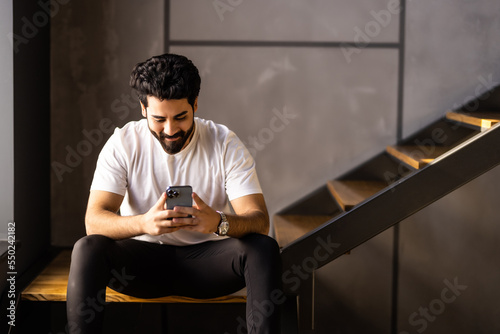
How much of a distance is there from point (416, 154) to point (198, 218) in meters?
1.41

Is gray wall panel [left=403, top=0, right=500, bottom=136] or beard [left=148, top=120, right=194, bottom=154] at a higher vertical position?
gray wall panel [left=403, top=0, right=500, bottom=136]

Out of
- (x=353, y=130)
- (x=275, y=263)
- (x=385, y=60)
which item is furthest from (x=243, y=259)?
(x=385, y=60)

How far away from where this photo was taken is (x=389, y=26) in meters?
3.38

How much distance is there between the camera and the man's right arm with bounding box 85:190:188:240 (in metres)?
2.13

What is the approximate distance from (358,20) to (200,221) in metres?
1.77

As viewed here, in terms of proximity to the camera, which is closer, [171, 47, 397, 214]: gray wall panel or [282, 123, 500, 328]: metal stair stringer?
[282, 123, 500, 328]: metal stair stringer

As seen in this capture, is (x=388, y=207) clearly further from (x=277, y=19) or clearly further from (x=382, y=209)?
(x=277, y=19)

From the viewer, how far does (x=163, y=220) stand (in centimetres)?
212

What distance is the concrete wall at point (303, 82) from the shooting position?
3.35 metres

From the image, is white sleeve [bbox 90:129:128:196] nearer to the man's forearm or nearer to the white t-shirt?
the white t-shirt

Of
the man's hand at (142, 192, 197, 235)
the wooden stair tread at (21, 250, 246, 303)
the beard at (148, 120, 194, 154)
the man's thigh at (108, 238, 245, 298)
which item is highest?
the beard at (148, 120, 194, 154)

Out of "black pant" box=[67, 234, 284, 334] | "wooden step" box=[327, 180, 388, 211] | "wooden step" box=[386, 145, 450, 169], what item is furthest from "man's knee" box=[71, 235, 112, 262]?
"wooden step" box=[386, 145, 450, 169]

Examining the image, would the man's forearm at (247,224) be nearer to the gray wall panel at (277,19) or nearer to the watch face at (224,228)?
the watch face at (224,228)

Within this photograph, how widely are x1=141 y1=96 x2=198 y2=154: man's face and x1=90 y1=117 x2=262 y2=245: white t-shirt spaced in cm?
8
